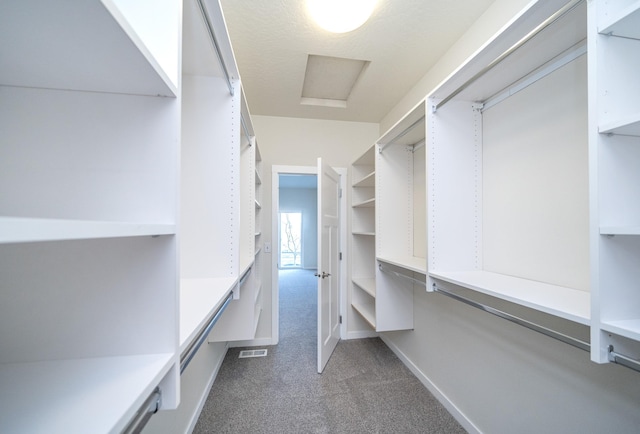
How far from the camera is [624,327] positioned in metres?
0.64

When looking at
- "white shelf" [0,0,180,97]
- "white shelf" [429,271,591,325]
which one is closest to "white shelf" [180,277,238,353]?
"white shelf" [0,0,180,97]

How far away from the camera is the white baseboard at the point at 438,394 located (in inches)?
63.0

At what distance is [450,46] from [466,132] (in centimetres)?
77

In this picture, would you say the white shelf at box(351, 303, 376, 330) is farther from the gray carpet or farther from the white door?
the gray carpet

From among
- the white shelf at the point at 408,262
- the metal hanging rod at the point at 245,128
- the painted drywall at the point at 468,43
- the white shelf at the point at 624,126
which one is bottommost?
the white shelf at the point at 408,262

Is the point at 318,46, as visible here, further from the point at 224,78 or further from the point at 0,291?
the point at 0,291

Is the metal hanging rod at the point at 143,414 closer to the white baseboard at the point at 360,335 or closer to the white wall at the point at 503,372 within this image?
the white wall at the point at 503,372

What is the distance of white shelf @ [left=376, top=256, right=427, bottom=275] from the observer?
1.62 m

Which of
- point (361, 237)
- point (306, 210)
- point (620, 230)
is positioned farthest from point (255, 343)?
point (306, 210)

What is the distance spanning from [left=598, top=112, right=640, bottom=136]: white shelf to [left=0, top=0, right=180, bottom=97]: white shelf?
3.87ft

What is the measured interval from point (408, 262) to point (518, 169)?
94 centimetres

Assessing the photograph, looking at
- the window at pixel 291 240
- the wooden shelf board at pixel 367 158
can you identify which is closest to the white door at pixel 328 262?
the wooden shelf board at pixel 367 158

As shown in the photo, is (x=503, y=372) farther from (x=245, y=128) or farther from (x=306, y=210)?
(x=306, y=210)

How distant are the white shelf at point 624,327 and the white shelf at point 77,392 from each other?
115cm
